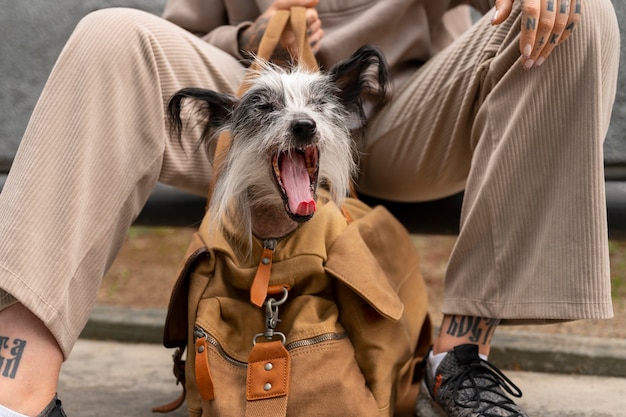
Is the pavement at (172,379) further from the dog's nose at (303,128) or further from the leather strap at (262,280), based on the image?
the dog's nose at (303,128)

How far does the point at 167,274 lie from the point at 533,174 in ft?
10.6

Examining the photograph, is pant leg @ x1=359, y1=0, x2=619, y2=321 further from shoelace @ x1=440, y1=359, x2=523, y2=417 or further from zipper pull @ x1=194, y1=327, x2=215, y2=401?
zipper pull @ x1=194, y1=327, x2=215, y2=401

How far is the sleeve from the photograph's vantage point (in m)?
2.20

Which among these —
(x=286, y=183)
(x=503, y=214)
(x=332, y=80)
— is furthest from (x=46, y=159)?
(x=503, y=214)

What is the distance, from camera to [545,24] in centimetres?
154

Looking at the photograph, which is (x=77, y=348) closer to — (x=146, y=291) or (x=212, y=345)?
(x=212, y=345)

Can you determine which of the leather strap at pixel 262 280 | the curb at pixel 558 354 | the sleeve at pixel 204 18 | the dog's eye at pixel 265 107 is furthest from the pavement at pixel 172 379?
the sleeve at pixel 204 18

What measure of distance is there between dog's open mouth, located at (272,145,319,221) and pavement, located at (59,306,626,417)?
79 cm

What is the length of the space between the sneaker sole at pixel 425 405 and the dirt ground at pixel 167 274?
1.75 meters

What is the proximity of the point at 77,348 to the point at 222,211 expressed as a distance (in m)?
1.31

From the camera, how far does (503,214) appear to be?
1.69 meters

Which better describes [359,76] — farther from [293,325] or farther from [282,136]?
[293,325]

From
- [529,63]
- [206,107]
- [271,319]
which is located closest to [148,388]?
[271,319]

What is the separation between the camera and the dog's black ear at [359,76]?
5.55 ft
